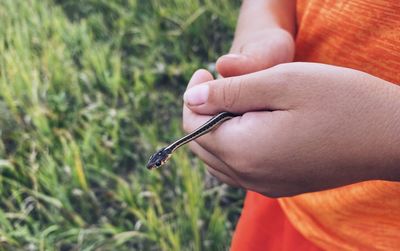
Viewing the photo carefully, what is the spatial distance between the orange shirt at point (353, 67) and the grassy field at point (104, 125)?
2.05ft

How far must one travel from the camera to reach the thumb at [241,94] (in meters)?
0.67

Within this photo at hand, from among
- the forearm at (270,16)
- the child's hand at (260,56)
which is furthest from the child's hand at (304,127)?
the forearm at (270,16)

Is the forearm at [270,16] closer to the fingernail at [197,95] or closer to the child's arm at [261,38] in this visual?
the child's arm at [261,38]

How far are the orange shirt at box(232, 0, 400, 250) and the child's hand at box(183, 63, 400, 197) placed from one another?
0.23ft

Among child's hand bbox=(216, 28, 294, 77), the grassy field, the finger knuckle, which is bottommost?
the grassy field

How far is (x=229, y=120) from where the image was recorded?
28.8 inches

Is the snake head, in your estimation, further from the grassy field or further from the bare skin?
the grassy field

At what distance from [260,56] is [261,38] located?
0.17 ft

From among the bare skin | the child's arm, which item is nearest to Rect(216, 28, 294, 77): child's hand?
the child's arm

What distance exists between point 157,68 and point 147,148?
16.3 inches

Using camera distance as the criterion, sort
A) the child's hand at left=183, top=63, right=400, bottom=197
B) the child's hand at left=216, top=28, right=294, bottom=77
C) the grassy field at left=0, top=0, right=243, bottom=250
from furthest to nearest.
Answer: the grassy field at left=0, top=0, right=243, bottom=250
the child's hand at left=216, top=28, right=294, bottom=77
the child's hand at left=183, top=63, right=400, bottom=197

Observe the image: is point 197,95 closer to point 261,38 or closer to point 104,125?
point 261,38

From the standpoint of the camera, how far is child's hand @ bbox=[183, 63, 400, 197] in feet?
2.04

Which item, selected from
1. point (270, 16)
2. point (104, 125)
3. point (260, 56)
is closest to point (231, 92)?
point (260, 56)
